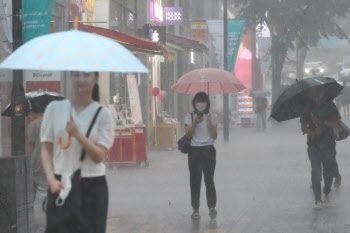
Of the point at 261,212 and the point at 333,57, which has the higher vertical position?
the point at 333,57

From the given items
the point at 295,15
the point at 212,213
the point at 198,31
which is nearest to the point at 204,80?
the point at 212,213

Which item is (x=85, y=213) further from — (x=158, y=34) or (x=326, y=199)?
(x=158, y=34)

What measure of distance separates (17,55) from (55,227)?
1172 millimetres

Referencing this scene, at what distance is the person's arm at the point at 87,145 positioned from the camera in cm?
428

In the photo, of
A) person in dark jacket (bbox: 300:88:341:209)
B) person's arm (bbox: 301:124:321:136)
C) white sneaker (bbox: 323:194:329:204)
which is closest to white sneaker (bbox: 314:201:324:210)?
person in dark jacket (bbox: 300:88:341:209)

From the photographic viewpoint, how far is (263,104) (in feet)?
91.0

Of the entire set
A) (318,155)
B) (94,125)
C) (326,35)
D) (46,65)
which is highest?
(326,35)

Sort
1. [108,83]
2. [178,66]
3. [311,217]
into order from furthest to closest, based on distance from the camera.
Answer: [178,66] < [108,83] < [311,217]

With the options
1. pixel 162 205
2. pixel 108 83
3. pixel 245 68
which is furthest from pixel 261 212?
pixel 245 68

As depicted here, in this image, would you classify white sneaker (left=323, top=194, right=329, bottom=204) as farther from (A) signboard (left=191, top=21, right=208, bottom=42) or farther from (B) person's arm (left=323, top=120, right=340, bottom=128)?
(A) signboard (left=191, top=21, right=208, bottom=42)

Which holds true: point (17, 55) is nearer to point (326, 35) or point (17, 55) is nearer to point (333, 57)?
point (326, 35)

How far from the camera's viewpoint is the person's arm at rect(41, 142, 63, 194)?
4.41 metres

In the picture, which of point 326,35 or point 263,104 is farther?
point 326,35

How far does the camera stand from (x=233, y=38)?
79.1 feet
